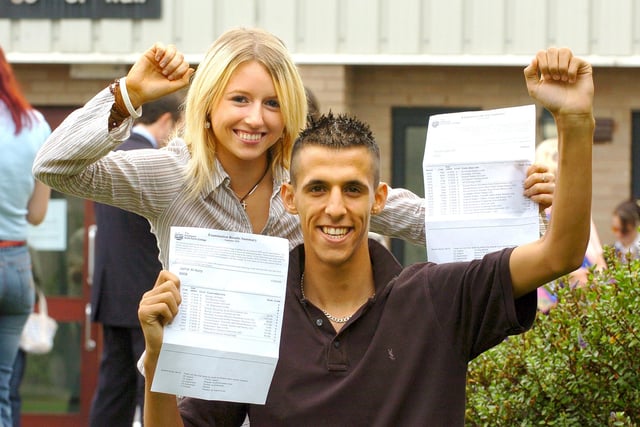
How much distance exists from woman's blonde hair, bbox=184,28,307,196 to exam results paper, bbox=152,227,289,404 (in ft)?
2.66

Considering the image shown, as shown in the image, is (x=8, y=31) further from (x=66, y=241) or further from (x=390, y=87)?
(x=390, y=87)

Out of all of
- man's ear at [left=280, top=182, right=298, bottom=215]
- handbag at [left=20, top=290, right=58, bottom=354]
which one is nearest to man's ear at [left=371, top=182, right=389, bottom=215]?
man's ear at [left=280, top=182, right=298, bottom=215]

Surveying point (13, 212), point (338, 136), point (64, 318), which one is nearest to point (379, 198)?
point (338, 136)

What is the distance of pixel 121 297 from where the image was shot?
6445mm

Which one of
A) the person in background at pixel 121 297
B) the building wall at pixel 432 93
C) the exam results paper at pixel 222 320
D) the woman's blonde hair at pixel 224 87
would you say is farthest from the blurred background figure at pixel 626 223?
the exam results paper at pixel 222 320

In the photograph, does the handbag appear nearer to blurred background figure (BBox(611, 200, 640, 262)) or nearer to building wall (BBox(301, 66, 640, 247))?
building wall (BBox(301, 66, 640, 247))

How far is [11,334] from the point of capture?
6.29 m

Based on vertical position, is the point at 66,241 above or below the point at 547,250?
below

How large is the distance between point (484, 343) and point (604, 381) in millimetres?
1045

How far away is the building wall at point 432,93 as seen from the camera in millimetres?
9445

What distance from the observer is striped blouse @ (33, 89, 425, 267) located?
12.4 feet

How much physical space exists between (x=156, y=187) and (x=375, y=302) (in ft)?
3.08

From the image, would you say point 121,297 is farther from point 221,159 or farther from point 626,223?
point 626,223

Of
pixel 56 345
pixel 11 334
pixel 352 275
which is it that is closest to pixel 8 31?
pixel 56 345
